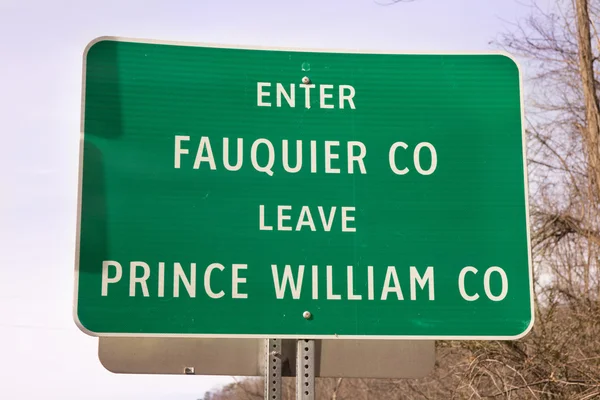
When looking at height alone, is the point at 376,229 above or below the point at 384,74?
below

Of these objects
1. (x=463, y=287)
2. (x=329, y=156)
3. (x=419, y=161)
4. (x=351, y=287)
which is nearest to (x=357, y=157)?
(x=329, y=156)

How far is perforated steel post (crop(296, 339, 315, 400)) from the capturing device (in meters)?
3.23

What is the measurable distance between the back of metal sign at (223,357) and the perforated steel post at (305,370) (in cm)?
39

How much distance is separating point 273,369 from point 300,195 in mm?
628

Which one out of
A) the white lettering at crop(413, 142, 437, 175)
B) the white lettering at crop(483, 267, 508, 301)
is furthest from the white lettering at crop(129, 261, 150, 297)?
the white lettering at crop(483, 267, 508, 301)

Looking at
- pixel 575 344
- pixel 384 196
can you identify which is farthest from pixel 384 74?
pixel 575 344

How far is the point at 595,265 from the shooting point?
12.0 meters

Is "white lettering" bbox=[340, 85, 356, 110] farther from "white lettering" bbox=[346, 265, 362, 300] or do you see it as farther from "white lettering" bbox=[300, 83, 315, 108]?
"white lettering" bbox=[346, 265, 362, 300]

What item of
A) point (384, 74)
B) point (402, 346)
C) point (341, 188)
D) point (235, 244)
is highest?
point (384, 74)

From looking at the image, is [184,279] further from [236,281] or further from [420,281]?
[420,281]

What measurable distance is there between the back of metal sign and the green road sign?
454mm

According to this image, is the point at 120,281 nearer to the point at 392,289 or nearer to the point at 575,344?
the point at 392,289

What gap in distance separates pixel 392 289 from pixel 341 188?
41cm

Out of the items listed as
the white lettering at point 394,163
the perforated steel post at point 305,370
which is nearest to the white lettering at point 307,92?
the white lettering at point 394,163
